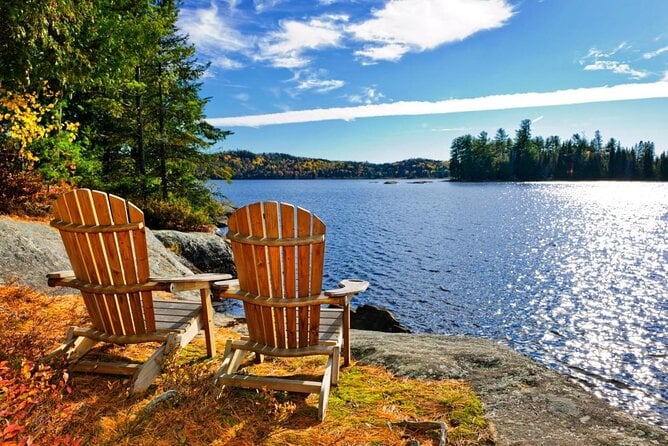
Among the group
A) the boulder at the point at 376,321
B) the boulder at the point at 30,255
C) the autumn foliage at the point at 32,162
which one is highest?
the autumn foliage at the point at 32,162

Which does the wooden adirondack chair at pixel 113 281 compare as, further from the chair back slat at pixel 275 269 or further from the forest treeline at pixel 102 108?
the forest treeline at pixel 102 108

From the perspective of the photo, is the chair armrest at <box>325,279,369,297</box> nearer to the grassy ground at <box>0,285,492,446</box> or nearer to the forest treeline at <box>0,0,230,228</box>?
the grassy ground at <box>0,285,492,446</box>

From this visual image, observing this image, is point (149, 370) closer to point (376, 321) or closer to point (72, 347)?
point (72, 347)

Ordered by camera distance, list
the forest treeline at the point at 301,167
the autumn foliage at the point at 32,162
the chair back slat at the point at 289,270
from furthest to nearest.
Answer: the forest treeline at the point at 301,167 → the autumn foliage at the point at 32,162 → the chair back slat at the point at 289,270

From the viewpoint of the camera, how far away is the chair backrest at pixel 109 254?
3488 millimetres

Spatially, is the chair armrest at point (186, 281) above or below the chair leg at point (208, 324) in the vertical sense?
above

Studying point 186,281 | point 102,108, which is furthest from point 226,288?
point 102,108

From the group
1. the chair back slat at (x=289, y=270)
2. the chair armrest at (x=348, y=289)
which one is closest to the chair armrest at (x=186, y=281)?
the chair back slat at (x=289, y=270)

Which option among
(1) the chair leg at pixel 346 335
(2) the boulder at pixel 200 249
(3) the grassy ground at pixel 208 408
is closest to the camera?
(3) the grassy ground at pixel 208 408

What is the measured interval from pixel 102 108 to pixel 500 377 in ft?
50.0

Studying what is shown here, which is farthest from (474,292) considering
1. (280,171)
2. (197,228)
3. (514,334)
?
(280,171)

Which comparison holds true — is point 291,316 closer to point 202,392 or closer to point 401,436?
point 202,392

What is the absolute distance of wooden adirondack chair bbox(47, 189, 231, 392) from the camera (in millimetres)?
3494

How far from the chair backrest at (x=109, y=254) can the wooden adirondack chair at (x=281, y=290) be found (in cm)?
78
